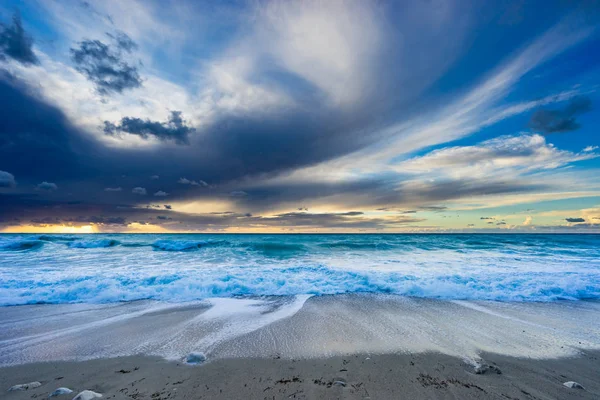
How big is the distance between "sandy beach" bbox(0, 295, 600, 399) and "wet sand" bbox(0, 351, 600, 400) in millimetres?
19

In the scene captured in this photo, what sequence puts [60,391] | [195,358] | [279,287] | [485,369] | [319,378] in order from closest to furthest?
[60,391], [319,378], [485,369], [195,358], [279,287]

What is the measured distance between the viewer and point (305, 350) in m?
4.80

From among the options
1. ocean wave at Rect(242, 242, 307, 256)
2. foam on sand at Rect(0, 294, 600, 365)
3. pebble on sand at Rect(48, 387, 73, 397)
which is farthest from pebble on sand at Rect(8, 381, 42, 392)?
ocean wave at Rect(242, 242, 307, 256)

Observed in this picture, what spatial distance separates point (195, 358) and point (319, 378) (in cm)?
226

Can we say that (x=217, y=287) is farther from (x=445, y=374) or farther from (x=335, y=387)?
(x=445, y=374)

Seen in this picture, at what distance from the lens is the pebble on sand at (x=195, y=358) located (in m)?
4.37

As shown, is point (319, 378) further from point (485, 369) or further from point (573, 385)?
point (573, 385)

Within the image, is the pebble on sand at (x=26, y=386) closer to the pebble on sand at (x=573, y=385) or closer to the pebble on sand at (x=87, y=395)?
the pebble on sand at (x=87, y=395)

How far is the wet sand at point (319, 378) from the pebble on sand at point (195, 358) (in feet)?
0.41

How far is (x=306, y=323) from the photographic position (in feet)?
20.6

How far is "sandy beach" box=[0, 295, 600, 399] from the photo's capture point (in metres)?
3.64

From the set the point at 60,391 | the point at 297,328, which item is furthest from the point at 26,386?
the point at 297,328

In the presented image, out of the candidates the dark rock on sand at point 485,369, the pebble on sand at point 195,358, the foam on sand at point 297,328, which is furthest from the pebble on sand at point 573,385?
the pebble on sand at point 195,358

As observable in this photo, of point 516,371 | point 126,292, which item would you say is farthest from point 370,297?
point 126,292
